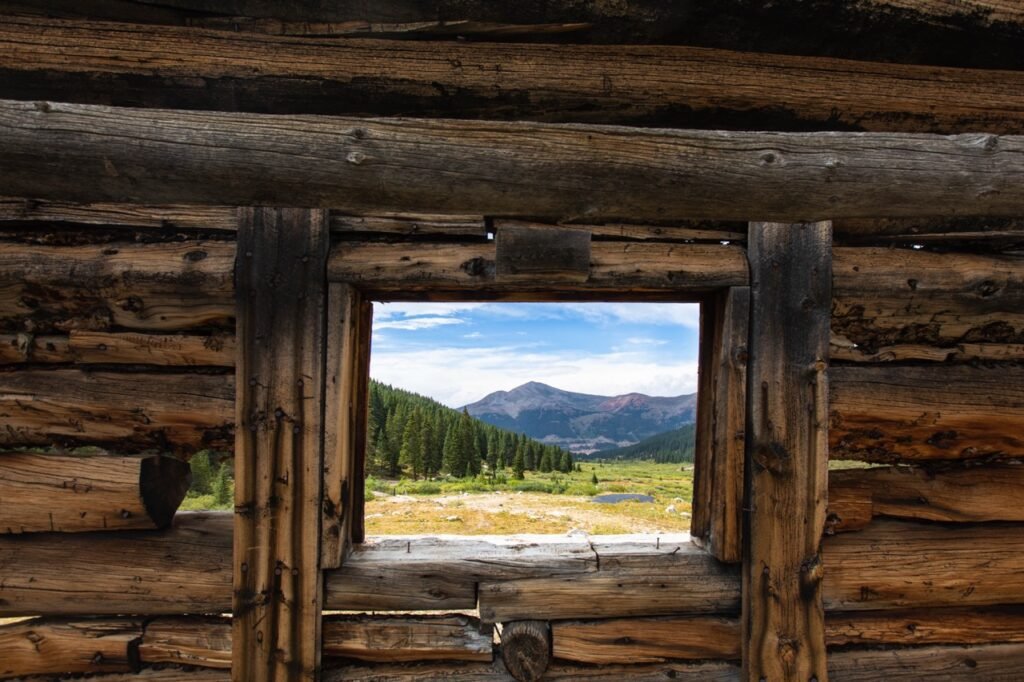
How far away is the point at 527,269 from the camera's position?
2.27 meters

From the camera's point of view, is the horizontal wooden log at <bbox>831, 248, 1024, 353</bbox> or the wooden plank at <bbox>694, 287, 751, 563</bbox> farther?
the horizontal wooden log at <bbox>831, 248, 1024, 353</bbox>

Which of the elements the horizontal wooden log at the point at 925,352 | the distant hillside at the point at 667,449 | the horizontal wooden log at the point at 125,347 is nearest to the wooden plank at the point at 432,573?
the horizontal wooden log at the point at 125,347

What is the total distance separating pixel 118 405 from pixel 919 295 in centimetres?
315

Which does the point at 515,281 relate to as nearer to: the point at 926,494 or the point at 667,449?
the point at 926,494

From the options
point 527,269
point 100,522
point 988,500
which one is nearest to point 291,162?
point 527,269

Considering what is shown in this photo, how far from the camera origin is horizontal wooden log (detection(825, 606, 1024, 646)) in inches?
96.3

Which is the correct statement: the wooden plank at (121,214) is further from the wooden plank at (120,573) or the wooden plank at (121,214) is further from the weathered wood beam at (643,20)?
the wooden plank at (120,573)

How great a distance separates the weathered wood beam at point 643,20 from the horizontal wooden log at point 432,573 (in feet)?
6.08

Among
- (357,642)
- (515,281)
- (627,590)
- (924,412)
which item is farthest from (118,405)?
(924,412)

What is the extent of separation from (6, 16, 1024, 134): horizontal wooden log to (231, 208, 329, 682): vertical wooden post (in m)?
0.49

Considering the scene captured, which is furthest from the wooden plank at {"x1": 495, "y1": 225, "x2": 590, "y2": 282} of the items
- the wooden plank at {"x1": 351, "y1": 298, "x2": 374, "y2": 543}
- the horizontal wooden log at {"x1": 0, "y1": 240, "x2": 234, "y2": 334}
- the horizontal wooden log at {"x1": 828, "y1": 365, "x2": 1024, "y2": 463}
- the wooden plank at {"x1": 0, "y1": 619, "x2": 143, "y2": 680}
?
the wooden plank at {"x1": 0, "y1": 619, "x2": 143, "y2": 680}

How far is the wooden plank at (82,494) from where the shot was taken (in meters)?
2.31

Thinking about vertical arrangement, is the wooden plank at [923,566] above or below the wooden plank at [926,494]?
below

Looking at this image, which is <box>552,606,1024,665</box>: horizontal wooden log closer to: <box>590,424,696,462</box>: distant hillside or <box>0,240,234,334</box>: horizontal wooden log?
<box>0,240,234,334</box>: horizontal wooden log
